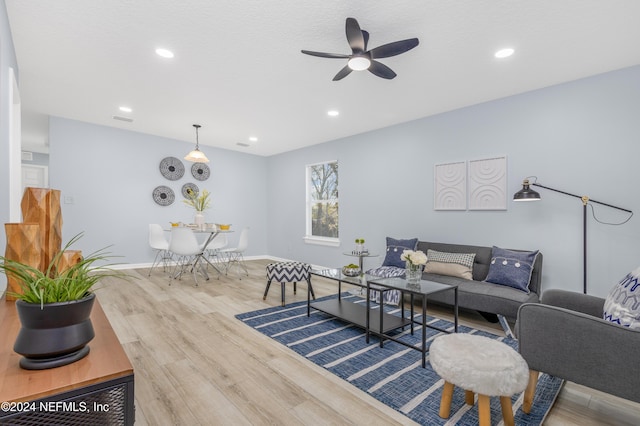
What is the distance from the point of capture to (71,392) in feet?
2.69

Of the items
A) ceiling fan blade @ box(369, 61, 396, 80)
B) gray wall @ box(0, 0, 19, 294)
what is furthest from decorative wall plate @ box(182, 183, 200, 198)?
ceiling fan blade @ box(369, 61, 396, 80)

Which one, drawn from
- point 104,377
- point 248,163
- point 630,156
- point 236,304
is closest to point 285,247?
point 248,163

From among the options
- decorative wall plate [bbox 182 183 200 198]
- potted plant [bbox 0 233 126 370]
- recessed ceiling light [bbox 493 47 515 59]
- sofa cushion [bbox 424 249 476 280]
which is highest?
recessed ceiling light [bbox 493 47 515 59]

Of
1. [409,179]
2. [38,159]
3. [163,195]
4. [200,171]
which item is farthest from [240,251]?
[38,159]

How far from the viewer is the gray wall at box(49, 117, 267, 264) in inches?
206

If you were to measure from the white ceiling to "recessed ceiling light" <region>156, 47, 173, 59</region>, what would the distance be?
7cm

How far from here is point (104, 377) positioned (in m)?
0.86

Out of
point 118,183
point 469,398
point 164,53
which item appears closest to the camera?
point 469,398

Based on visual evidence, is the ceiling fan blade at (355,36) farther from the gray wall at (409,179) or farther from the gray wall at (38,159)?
the gray wall at (38,159)

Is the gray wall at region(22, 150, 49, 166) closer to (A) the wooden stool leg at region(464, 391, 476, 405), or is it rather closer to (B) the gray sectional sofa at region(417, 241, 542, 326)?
(B) the gray sectional sofa at region(417, 241, 542, 326)

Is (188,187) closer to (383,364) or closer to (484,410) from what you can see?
(383,364)

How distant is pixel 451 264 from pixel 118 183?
233 inches

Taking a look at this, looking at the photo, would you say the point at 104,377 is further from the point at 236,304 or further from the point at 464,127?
the point at 464,127

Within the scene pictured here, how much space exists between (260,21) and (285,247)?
17.8 feet
